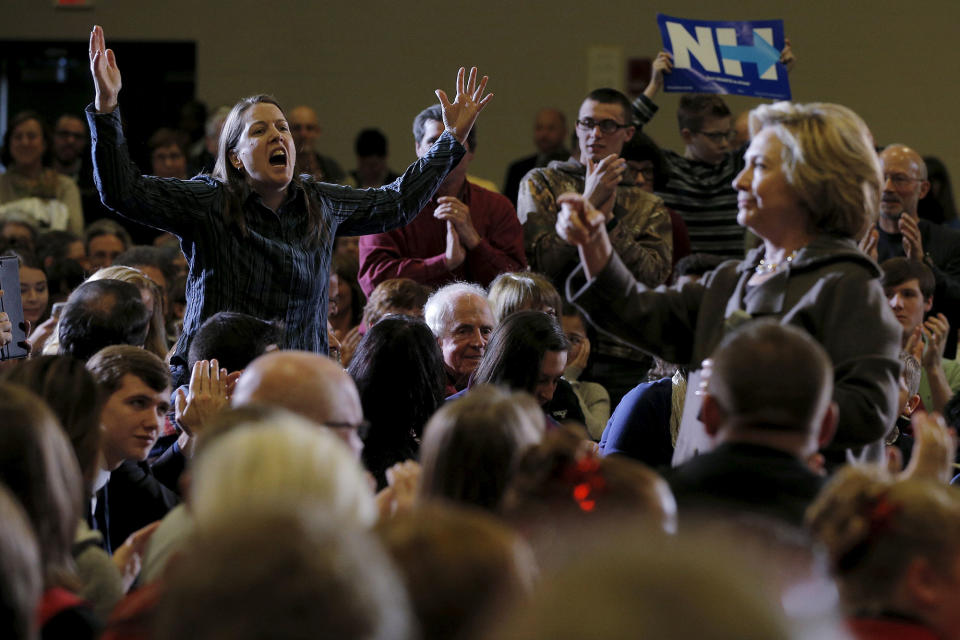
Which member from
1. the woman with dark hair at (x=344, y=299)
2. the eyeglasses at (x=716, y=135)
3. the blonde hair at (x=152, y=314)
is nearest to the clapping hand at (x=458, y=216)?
the woman with dark hair at (x=344, y=299)

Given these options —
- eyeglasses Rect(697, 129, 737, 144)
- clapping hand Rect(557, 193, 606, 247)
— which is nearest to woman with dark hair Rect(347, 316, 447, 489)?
clapping hand Rect(557, 193, 606, 247)

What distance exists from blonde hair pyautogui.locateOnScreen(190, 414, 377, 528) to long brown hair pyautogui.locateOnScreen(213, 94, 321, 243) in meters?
2.07

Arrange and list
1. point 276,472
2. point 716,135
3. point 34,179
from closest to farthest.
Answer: point 276,472 → point 716,135 → point 34,179

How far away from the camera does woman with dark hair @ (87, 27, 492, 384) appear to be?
144 inches

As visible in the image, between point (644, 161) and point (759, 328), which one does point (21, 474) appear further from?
point (644, 161)

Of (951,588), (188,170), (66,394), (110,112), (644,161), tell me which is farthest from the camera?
(188,170)

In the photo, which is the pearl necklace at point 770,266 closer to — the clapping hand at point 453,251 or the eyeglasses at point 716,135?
the clapping hand at point 453,251

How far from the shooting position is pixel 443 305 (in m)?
4.18

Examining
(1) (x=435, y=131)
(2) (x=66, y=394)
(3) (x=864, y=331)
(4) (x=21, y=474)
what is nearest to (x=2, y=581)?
(4) (x=21, y=474)

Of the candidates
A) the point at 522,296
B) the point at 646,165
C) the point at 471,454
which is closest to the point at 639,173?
the point at 646,165

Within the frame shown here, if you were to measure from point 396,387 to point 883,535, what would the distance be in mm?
1629

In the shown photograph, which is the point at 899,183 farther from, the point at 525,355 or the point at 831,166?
the point at 831,166

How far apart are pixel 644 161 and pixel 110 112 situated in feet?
9.07

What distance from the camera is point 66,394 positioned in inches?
94.2
